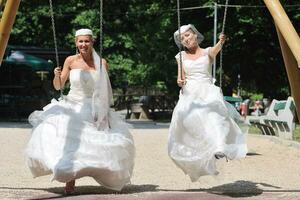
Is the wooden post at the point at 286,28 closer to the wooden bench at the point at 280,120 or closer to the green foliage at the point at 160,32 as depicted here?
the wooden bench at the point at 280,120

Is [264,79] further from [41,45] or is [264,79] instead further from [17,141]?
[17,141]

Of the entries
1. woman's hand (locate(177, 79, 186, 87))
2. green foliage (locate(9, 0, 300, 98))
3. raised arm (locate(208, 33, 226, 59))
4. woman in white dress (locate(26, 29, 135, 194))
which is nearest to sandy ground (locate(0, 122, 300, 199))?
woman in white dress (locate(26, 29, 135, 194))

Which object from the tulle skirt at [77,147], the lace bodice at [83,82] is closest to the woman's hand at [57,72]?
the lace bodice at [83,82]

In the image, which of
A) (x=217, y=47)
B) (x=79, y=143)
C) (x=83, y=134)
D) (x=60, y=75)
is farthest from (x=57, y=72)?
(x=217, y=47)

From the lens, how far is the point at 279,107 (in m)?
18.6

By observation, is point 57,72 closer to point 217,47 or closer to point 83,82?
point 83,82

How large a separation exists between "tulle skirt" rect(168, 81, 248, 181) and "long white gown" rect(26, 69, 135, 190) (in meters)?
0.64

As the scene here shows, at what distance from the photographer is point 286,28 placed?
764cm

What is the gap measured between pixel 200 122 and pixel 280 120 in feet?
32.1

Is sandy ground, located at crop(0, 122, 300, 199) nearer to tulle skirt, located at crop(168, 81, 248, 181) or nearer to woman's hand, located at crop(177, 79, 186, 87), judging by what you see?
tulle skirt, located at crop(168, 81, 248, 181)

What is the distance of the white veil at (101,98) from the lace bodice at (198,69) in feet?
3.58

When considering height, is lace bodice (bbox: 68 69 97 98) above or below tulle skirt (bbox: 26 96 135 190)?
above

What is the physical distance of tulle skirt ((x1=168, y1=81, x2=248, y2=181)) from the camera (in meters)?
8.30

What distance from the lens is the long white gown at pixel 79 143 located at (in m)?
7.96
